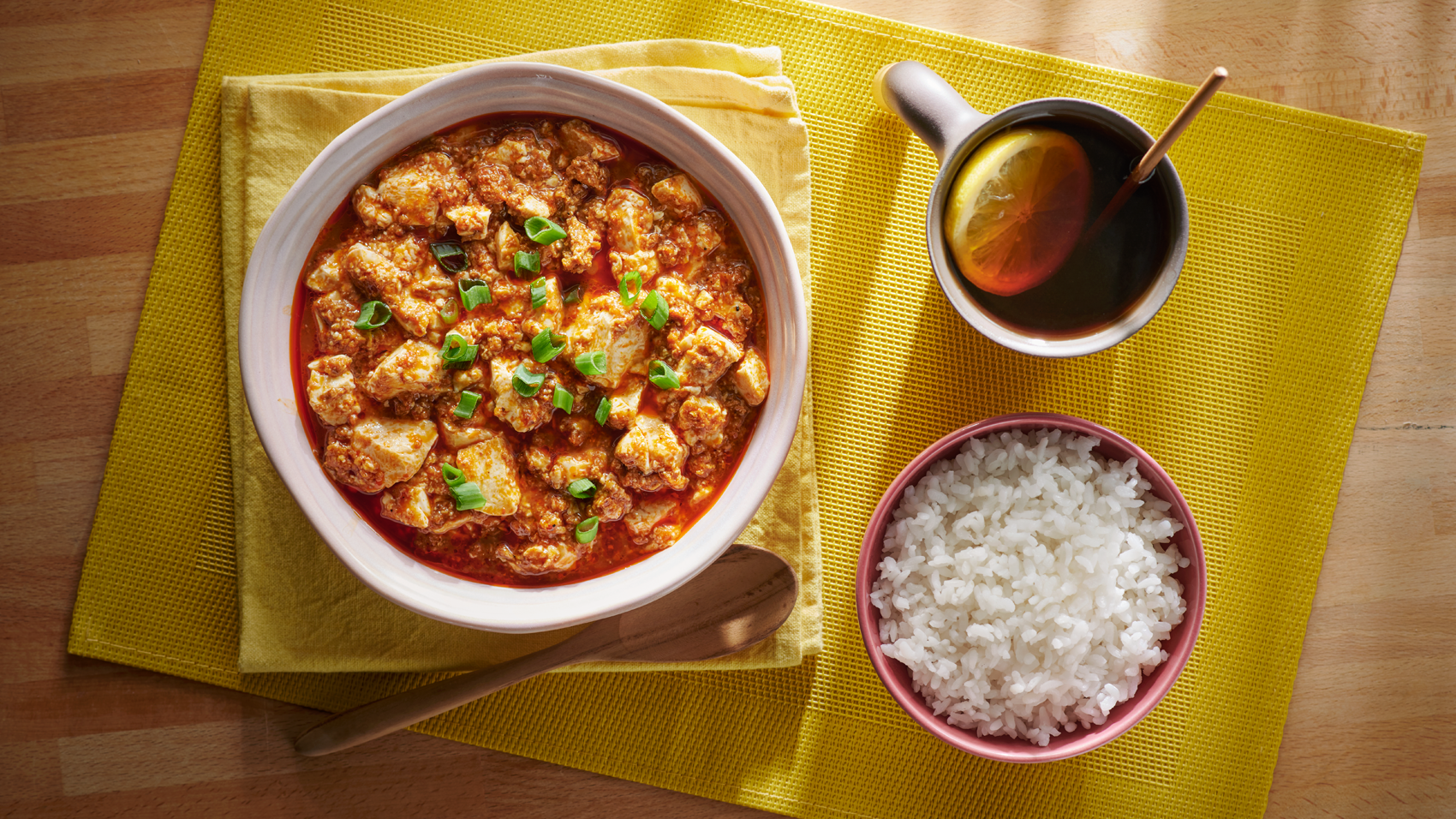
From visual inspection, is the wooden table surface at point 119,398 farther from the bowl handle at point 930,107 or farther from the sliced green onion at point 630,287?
the sliced green onion at point 630,287

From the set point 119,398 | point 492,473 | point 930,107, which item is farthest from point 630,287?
point 119,398

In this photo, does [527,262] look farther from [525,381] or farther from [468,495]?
[468,495]

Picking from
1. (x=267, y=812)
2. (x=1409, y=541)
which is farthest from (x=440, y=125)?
(x=1409, y=541)

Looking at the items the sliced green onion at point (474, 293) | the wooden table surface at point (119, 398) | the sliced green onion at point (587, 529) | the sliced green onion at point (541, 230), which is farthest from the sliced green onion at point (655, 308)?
the wooden table surface at point (119, 398)

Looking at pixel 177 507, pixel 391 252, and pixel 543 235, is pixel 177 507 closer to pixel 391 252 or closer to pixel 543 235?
pixel 391 252

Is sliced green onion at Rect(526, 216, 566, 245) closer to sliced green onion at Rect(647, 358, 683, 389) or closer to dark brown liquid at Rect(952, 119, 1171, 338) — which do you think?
sliced green onion at Rect(647, 358, 683, 389)

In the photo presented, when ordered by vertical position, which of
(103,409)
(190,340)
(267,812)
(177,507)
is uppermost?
(190,340)
